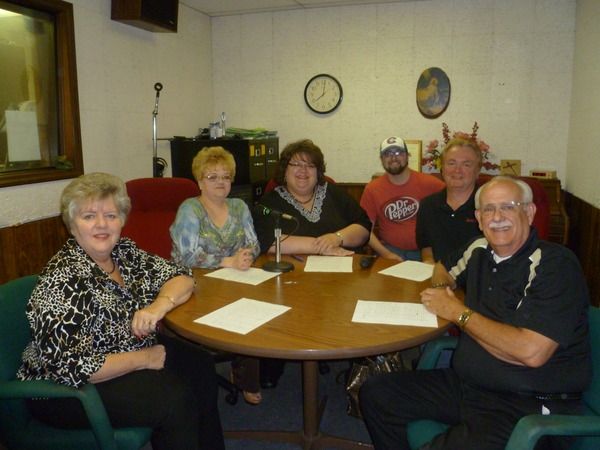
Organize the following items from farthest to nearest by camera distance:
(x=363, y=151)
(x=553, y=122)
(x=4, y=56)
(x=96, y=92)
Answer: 1. (x=363, y=151)
2. (x=553, y=122)
3. (x=96, y=92)
4. (x=4, y=56)

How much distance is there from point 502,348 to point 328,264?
1023mm

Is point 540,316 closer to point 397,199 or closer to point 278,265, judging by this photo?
point 278,265

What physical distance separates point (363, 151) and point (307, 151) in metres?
2.46

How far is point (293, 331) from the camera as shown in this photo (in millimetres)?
1536

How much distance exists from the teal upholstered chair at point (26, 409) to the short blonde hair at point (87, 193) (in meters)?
0.31

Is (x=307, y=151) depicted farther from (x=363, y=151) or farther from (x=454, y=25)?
(x=454, y=25)

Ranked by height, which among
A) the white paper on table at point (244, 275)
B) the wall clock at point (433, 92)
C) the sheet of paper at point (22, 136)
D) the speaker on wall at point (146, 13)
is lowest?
the white paper on table at point (244, 275)

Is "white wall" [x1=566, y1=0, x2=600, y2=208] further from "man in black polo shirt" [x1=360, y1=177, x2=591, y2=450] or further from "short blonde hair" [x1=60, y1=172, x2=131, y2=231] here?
"short blonde hair" [x1=60, y1=172, x2=131, y2=231]

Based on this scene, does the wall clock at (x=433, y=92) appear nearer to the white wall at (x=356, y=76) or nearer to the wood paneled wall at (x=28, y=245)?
the white wall at (x=356, y=76)

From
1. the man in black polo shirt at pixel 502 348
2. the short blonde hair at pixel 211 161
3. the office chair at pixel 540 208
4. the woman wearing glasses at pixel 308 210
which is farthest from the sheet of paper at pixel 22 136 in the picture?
the office chair at pixel 540 208

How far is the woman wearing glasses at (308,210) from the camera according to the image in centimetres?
260

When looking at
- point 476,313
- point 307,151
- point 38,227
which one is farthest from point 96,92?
point 476,313

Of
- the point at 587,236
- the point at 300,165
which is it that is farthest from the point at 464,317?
the point at 587,236

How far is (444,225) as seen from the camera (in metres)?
2.62
